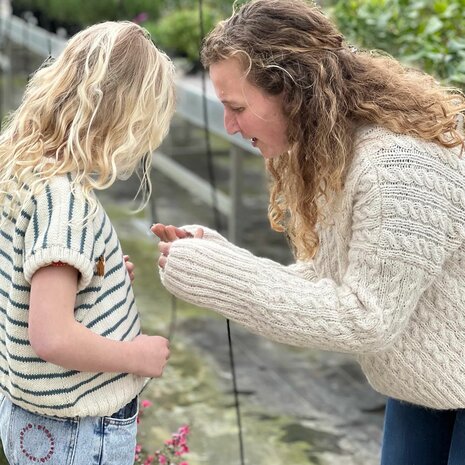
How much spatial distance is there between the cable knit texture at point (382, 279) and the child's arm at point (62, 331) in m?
0.26

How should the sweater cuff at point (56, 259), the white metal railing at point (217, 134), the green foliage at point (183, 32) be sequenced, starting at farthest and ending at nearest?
the green foliage at point (183, 32)
the white metal railing at point (217, 134)
the sweater cuff at point (56, 259)

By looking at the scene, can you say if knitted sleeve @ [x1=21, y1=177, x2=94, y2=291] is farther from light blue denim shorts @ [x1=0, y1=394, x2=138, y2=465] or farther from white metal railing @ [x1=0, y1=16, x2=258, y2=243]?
white metal railing @ [x1=0, y1=16, x2=258, y2=243]

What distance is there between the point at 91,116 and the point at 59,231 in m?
0.22

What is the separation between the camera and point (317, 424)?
3637 mm

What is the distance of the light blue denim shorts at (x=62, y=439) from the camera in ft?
5.63

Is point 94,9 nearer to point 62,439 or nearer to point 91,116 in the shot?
point 91,116

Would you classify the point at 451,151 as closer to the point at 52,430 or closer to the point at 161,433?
the point at 52,430

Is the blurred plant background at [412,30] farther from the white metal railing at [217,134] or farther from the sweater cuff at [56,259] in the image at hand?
the sweater cuff at [56,259]

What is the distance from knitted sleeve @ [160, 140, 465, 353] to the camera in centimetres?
169

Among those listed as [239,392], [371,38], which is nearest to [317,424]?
[239,392]

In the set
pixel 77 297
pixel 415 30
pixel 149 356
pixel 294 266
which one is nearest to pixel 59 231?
pixel 77 297

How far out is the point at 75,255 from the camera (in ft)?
5.11

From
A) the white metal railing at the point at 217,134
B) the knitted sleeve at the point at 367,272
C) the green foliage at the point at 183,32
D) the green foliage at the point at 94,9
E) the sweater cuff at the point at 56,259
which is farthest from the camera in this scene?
the green foliage at the point at 94,9

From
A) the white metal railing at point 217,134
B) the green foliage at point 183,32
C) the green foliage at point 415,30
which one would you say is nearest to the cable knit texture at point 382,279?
the green foliage at point 415,30
